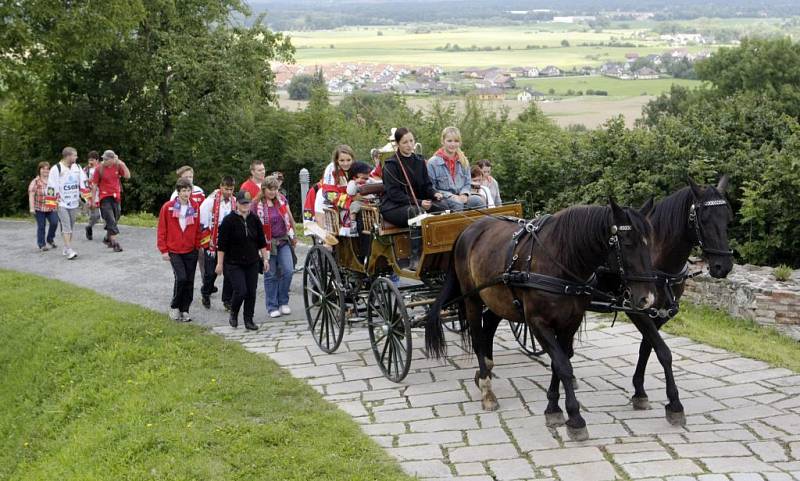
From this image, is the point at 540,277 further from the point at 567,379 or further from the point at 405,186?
the point at 405,186

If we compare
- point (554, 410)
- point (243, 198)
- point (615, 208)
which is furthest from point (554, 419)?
point (243, 198)

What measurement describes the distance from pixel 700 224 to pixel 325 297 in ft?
15.1

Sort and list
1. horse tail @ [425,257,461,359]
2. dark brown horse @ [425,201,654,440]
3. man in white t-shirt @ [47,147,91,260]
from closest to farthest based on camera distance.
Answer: dark brown horse @ [425,201,654,440] → horse tail @ [425,257,461,359] → man in white t-shirt @ [47,147,91,260]

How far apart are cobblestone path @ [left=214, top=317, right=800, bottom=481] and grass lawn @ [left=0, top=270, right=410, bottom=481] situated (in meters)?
0.42

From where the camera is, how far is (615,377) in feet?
31.8

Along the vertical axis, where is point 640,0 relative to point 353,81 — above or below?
above

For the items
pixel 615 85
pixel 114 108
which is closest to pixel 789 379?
pixel 114 108

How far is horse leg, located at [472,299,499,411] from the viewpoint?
883cm

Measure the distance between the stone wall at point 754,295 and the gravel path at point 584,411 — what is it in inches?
72.1

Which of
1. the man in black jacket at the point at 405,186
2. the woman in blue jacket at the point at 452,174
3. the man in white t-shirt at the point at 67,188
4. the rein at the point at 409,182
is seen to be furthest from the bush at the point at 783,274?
the man in white t-shirt at the point at 67,188

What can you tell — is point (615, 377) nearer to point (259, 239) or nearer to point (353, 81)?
point (259, 239)

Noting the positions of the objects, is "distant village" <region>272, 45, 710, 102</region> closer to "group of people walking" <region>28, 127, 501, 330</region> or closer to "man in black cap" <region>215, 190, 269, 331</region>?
"group of people walking" <region>28, 127, 501, 330</region>

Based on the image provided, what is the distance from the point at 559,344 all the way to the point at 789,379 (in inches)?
110

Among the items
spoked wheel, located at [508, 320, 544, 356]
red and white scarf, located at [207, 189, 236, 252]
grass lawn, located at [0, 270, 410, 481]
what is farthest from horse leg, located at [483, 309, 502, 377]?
red and white scarf, located at [207, 189, 236, 252]
